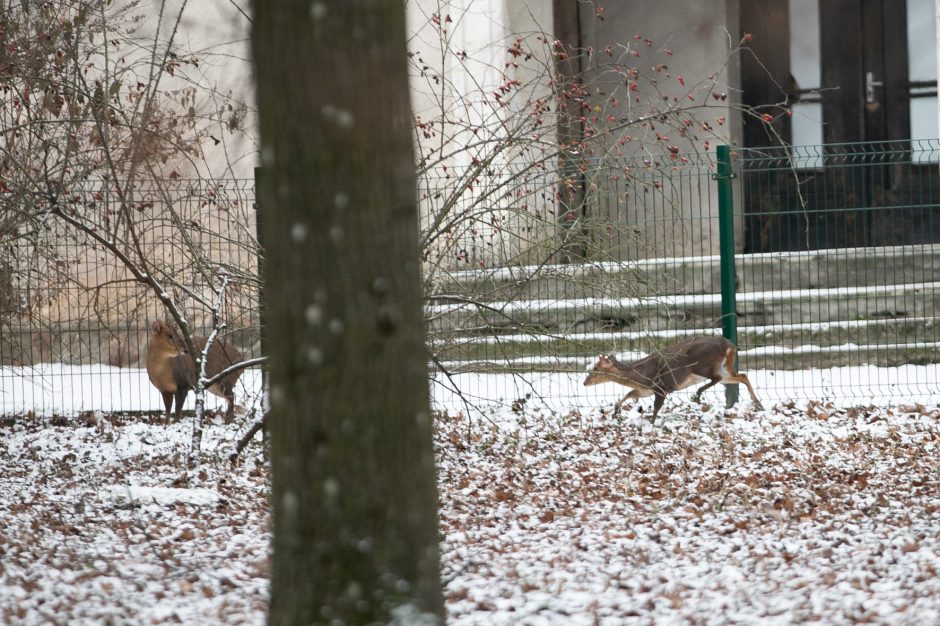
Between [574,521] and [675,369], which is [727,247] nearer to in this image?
[675,369]

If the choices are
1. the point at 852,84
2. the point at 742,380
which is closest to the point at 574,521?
the point at 742,380

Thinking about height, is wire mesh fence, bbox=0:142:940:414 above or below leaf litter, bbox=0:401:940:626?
above

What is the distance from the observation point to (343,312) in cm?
307

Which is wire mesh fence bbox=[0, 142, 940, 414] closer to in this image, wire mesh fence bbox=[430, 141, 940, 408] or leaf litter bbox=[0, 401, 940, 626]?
wire mesh fence bbox=[430, 141, 940, 408]

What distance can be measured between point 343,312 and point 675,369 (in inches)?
267

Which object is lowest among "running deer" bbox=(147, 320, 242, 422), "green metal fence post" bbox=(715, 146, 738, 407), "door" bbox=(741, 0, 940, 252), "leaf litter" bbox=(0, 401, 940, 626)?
"leaf litter" bbox=(0, 401, 940, 626)

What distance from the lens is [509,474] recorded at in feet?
25.0

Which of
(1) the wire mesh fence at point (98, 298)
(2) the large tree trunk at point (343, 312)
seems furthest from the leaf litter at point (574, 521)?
(2) the large tree trunk at point (343, 312)

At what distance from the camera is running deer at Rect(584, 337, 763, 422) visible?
9.52 m

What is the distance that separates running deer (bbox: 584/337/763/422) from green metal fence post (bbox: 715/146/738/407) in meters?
0.33

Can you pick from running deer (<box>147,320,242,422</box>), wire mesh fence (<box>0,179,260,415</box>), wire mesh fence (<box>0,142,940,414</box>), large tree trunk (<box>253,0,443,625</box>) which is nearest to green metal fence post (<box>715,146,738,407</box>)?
wire mesh fence (<box>0,142,940,414</box>)

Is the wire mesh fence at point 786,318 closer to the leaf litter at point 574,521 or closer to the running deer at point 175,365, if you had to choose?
the leaf litter at point 574,521

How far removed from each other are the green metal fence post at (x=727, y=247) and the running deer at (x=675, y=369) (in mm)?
331

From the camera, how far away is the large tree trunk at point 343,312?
305 centimetres
